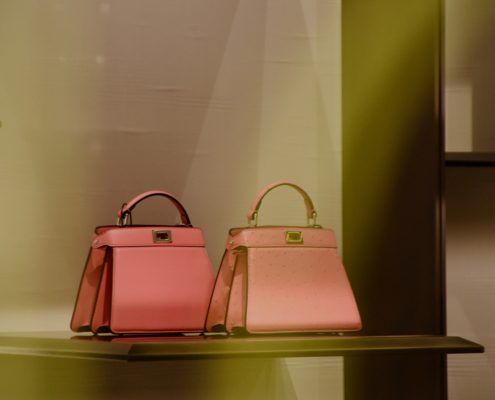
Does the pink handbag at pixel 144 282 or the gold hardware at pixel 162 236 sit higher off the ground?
the gold hardware at pixel 162 236

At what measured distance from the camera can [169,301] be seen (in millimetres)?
886

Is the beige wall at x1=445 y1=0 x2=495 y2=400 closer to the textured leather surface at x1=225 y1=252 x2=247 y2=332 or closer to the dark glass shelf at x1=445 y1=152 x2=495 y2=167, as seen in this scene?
the dark glass shelf at x1=445 y1=152 x2=495 y2=167

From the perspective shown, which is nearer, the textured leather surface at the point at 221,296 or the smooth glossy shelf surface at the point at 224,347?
the smooth glossy shelf surface at the point at 224,347

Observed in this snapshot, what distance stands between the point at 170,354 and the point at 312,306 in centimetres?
31

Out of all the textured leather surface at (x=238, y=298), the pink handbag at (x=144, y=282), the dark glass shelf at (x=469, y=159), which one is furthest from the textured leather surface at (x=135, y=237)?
the dark glass shelf at (x=469, y=159)

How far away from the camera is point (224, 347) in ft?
2.44

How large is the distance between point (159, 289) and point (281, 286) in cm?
23

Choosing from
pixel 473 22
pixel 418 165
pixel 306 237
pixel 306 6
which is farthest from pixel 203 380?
pixel 473 22

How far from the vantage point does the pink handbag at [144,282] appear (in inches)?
33.9

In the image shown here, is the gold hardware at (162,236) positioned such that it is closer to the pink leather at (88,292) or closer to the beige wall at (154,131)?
the pink leather at (88,292)

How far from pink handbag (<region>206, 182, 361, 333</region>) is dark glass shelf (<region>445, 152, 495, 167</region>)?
0.30 m

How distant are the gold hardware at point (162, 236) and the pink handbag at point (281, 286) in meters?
0.12

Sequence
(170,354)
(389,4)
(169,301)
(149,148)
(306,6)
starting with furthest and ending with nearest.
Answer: (306,6) < (149,148) < (389,4) < (169,301) < (170,354)

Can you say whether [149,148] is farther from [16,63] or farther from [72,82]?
[16,63]
